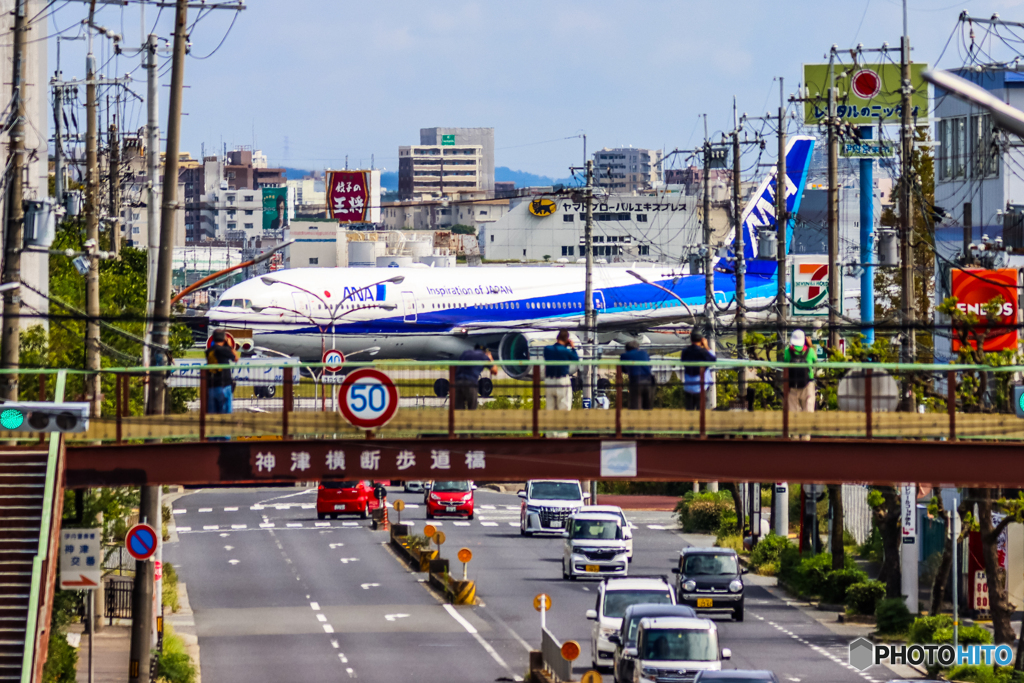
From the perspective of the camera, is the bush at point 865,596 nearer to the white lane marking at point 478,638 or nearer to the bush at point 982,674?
the bush at point 982,674

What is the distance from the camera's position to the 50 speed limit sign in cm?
2388

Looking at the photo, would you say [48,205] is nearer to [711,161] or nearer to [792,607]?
[792,607]

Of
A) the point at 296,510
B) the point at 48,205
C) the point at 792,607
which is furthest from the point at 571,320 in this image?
the point at 48,205

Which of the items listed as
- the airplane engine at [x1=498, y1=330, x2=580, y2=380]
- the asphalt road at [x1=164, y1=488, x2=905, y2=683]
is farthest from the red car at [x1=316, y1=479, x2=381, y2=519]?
the airplane engine at [x1=498, y1=330, x2=580, y2=380]

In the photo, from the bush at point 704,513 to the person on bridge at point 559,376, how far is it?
3216cm

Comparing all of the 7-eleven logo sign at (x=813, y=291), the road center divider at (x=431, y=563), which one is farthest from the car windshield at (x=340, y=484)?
the 7-eleven logo sign at (x=813, y=291)

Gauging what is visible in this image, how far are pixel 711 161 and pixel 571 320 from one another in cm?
1789

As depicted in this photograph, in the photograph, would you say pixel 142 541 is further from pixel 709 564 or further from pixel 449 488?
pixel 449 488

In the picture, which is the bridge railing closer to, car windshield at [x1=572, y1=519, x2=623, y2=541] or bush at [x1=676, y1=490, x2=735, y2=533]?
car windshield at [x1=572, y1=519, x2=623, y2=541]

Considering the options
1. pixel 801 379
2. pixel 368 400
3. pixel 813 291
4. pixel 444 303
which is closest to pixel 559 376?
pixel 368 400

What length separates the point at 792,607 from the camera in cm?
4075

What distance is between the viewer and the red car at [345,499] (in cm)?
6256

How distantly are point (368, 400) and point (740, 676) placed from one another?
7.29m

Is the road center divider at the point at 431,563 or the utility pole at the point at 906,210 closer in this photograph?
the utility pole at the point at 906,210
